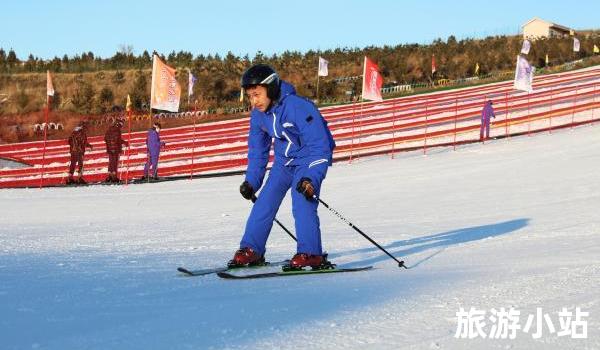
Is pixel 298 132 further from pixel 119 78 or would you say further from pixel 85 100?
pixel 119 78

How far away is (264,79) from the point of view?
5566 mm

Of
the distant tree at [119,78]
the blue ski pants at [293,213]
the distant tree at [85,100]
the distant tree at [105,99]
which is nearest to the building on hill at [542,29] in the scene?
the distant tree at [119,78]

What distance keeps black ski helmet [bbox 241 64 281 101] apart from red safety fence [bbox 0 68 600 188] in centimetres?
1396

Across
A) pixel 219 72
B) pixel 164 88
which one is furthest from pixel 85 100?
pixel 164 88

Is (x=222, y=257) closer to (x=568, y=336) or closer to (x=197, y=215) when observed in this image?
(x=568, y=336)

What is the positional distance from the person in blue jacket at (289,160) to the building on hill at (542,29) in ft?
217

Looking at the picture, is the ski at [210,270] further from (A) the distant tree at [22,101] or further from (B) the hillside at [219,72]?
(A) the distant tree at [22,101]

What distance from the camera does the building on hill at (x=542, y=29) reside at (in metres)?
68.8

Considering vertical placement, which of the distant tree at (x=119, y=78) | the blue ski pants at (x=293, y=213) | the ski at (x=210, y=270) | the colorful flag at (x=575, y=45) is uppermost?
the colorful flag at (x=575, y=45)

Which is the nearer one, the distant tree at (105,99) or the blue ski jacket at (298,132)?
the blue ski jacket at (298,132)

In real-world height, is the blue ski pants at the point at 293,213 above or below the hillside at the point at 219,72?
below

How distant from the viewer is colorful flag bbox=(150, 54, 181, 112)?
717 inches

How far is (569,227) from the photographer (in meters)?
9.02

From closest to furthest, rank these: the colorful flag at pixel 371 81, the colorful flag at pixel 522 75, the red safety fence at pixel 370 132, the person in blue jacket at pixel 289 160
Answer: the person in blue jacket at pixel 289 160 → the colorful flag at pixel 371 81 → the red safety fence at pixel 370 132 → the colorful flag at pixel 522 75
